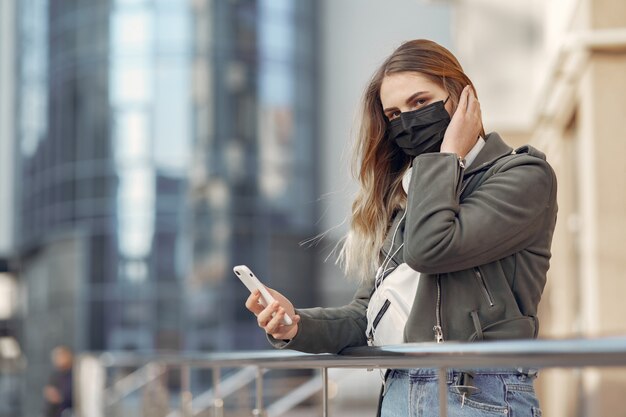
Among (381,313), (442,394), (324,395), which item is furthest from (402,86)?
(324,395)

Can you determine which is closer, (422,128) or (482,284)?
(482,284)

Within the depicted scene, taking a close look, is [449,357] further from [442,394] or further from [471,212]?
[471,212]

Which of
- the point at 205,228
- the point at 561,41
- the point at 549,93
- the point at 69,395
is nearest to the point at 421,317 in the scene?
the point at 561,41

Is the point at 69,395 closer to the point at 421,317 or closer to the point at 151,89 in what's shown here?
the point at 421,317

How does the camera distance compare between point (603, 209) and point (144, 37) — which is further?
point (144, 37)

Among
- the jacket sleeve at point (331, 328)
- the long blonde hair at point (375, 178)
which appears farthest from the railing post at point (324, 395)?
the long blonde hair at point (375, 178)

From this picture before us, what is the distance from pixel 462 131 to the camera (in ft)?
9.61

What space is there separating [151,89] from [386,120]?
89.2 feet

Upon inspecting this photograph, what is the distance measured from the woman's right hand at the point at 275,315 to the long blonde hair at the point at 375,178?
0.23 metres

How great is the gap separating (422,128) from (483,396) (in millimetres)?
728

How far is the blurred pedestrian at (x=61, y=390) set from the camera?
49.3 feet

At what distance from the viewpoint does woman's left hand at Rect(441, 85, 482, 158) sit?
2911mm

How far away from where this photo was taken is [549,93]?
12094 millimetres

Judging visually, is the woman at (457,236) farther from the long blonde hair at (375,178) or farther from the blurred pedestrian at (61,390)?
the blurred pedestrian at (61,390)
